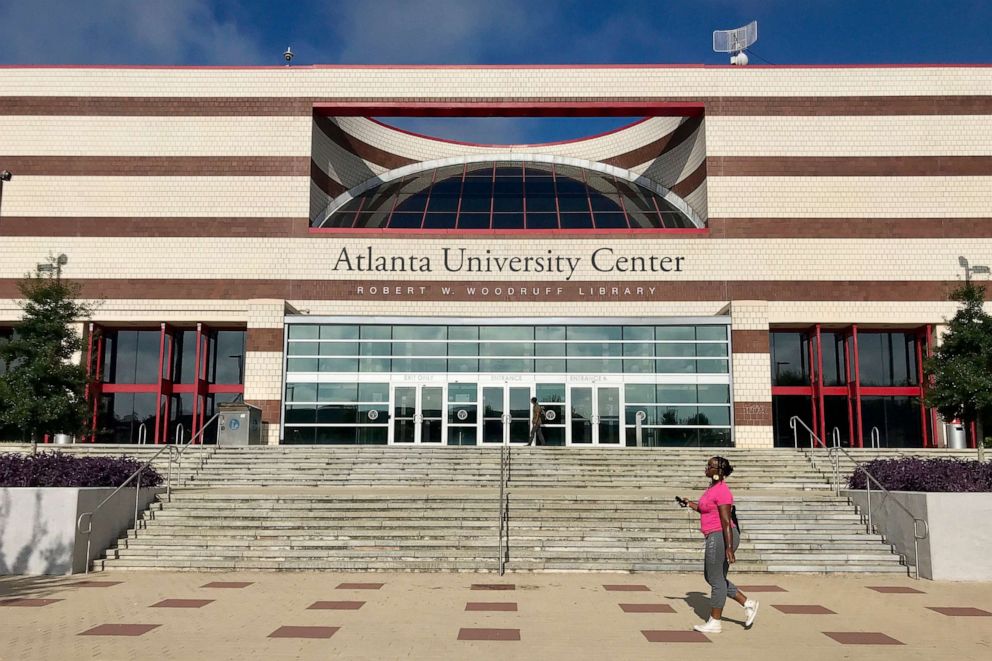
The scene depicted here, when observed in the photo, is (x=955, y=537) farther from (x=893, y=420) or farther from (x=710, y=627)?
(x=893, y=420)

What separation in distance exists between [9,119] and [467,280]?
1783cm

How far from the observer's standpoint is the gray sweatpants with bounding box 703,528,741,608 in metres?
9.27

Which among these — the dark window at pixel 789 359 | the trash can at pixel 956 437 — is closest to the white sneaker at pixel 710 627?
the trash can at pixel 956 437

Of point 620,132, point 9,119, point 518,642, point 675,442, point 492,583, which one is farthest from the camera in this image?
point 620,132

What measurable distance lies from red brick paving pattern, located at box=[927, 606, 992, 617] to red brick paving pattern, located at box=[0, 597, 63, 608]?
10.9m

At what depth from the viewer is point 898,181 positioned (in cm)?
3055

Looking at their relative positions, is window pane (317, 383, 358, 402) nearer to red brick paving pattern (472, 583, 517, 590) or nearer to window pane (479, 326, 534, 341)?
window pane (479, 326, 534, 341)

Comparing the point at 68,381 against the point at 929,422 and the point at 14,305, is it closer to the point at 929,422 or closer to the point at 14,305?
the point at 14,305

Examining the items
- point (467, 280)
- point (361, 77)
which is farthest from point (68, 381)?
point (361, 77)

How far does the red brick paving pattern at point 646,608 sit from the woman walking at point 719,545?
1.08 metres

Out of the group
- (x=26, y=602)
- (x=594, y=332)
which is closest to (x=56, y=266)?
(x=594, y=332)

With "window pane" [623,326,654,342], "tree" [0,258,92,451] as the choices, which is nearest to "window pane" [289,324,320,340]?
"tree" [0,258,92,451]

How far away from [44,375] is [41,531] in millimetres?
11176

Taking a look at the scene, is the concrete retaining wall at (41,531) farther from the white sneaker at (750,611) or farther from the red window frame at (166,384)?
the red window frame at (166,384)
